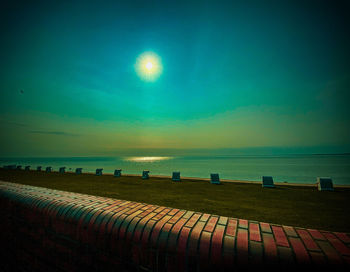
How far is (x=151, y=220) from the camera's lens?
1.56 metres

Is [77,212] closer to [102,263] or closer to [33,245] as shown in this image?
[102,263]

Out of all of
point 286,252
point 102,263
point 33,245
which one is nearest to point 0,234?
point 33,245

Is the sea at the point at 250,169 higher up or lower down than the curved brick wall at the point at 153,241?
lower down

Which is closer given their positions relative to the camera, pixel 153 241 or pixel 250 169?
pixel 153 241

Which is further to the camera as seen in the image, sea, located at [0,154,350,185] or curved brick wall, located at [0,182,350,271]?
sea, located at [0,154,350,185]

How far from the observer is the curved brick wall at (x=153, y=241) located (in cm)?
110

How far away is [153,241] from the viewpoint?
1.33 m

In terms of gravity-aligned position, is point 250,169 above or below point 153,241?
below

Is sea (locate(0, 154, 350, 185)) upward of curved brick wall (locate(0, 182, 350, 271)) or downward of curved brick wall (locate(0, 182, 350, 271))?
downward

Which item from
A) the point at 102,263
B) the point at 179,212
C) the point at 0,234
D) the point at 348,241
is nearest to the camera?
the point at 348,241

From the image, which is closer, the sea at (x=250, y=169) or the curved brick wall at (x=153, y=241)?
the curved brick wall at (x=153, y=241)

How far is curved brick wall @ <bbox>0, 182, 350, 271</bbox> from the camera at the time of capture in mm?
1102

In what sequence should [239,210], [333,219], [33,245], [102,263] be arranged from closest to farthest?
[102,263] → [33,245] → [333,219] → [239,210]

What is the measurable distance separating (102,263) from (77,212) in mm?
656
